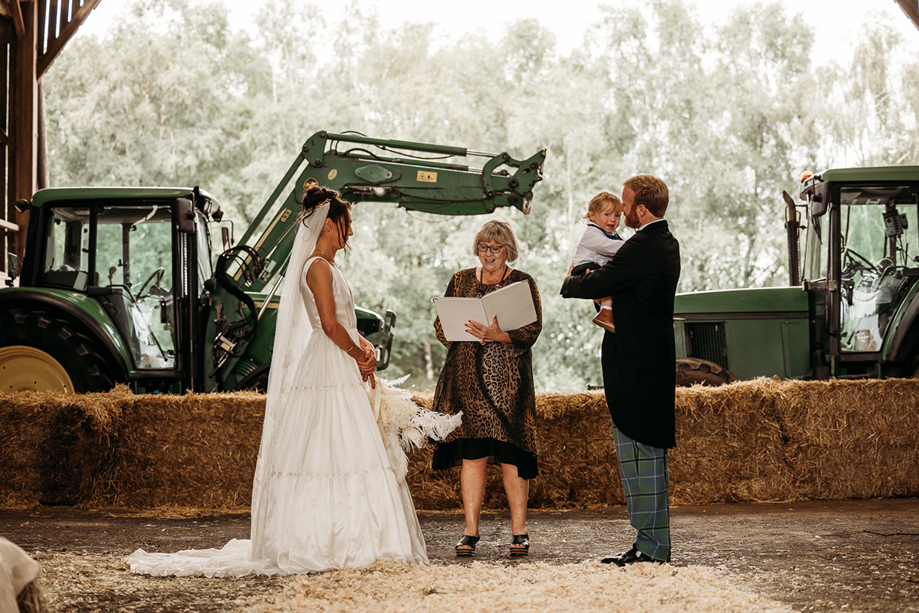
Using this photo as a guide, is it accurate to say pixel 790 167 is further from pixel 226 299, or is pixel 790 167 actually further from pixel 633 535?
pixel 633 535

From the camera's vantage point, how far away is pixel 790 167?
1825 cm

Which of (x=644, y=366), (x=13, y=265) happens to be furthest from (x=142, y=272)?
(x=644, y=366)

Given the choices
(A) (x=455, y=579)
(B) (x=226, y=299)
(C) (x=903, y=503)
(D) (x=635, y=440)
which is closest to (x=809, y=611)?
(D) (x=635, y=440)

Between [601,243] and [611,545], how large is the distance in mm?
1547

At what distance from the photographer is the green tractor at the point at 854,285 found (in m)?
6.85

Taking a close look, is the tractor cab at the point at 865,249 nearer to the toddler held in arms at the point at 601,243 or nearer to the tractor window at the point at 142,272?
the toddler held in arms at the point at 601,243

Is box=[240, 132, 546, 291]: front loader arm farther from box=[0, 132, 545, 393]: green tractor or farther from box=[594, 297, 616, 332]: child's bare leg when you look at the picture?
box=[594, 297, 616, 332]: child's bare leg

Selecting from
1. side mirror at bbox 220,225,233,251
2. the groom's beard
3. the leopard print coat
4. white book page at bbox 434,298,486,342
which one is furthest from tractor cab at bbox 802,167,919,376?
side mirror at bbox 220,225,233,251

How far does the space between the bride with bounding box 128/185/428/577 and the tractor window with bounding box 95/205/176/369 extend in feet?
12.0

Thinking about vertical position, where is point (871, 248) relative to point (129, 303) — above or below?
above

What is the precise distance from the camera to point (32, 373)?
270 inches

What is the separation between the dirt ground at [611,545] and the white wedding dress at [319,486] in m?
0.20

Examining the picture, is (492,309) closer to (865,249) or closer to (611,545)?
(611,545)

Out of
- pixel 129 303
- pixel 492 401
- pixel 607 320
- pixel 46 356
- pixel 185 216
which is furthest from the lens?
pixel 129 303
